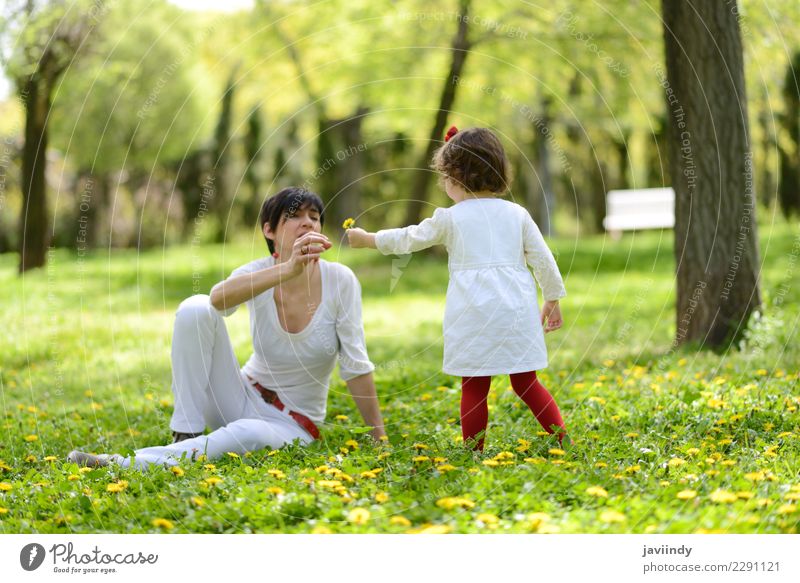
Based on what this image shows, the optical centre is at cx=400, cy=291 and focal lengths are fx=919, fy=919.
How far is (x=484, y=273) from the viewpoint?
164 inches

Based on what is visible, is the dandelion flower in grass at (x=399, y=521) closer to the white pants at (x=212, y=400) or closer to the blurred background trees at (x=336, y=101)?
the white pants at (x=212, y=400)

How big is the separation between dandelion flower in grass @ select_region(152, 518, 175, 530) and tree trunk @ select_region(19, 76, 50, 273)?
9.42 m

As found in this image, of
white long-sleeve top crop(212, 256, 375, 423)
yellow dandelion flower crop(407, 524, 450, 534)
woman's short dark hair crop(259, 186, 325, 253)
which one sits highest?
woman's short dark hair crop(259, 186, 325, 253)

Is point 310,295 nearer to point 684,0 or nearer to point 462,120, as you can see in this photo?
point 684,0

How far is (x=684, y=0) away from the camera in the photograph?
251 inches

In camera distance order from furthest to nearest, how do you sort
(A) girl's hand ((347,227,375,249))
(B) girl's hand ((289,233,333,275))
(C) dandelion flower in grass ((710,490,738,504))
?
(B) girl's hand ((289,233,333,275)), (A) girl's hand ((347,227,375,249)), (C) dandelion flower in grass ((710,490,738,504))

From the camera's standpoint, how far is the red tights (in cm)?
422

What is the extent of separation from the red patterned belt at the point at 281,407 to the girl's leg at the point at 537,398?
1085 mm

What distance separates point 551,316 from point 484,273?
434 millimetres

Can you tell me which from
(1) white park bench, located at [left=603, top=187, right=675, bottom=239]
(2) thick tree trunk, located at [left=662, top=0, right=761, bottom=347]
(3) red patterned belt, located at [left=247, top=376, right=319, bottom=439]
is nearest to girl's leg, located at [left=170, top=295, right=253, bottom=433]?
(3) red patterned belt, located at [left=247, top=376, right=319, bottom=439]

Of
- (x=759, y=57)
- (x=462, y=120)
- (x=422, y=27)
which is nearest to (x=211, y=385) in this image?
(x=759, y=57)

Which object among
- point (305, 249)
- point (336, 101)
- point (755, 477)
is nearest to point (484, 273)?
point (305, 249)

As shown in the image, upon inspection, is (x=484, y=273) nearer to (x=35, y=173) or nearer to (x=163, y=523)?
(x=163, y=523)

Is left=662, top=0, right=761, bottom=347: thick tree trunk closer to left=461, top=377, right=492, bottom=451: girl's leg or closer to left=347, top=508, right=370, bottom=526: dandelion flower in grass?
left=461, top=377, right=492, bottom=451: girl's leg
